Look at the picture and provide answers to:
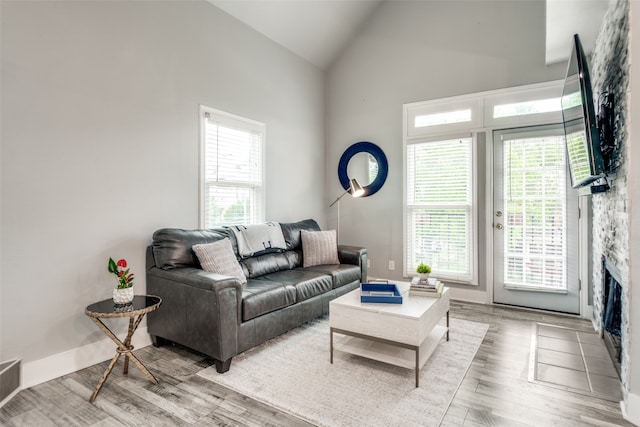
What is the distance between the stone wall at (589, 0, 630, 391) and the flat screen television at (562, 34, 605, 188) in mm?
135

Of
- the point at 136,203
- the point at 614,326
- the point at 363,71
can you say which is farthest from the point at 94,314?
the point at 363,71

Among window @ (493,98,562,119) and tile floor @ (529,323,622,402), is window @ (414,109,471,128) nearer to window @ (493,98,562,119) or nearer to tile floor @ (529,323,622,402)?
window @ (493,98,562,119)

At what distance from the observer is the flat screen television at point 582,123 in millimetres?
2139

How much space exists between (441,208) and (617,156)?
Answer: 2.19 metres

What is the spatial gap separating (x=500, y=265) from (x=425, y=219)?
3.31 feet

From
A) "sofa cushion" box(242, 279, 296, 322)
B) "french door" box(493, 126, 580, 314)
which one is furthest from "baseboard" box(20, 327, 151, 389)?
"french door" box(493, 126, 580, 314)

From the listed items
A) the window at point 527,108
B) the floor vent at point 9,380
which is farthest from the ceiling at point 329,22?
the floor vent at point 9,380

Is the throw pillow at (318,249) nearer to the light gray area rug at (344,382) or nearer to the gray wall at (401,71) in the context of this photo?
the gray wall at (401,71)

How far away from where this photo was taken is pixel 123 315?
2.12 metres

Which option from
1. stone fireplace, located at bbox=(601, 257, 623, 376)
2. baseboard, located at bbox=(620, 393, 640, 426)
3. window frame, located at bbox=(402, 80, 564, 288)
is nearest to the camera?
baseboard, located at bbox=(620, 393, 640, 426)

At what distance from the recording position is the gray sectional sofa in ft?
7.94

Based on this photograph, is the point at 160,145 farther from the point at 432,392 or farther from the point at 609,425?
the point at 609,425

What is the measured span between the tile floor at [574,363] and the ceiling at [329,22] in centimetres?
264

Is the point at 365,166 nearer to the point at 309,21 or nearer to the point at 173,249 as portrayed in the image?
the point at 309,21
